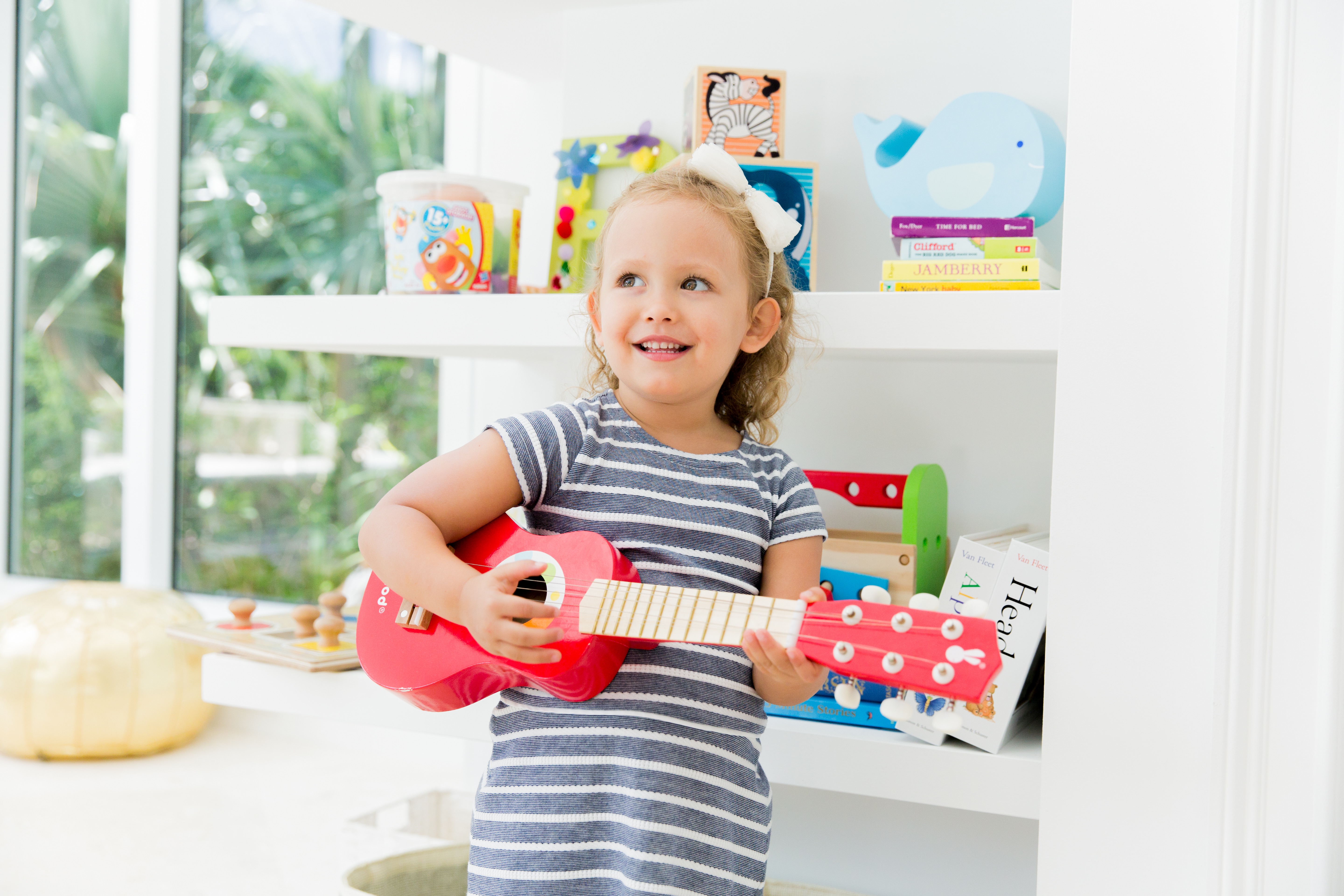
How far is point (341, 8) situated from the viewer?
132cm

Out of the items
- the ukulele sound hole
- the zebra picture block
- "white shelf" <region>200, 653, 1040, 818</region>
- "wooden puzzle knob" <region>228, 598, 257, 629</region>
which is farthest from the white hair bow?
"wooden puzzle knob" <region>228, 598, 257, 629</region>

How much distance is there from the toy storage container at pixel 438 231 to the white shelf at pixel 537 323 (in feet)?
0.14

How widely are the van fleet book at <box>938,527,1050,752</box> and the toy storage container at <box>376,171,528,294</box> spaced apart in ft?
1.96

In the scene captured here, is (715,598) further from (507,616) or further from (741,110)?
(741,110)

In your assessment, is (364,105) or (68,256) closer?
(364,105)

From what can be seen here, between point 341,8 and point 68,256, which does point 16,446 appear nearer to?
point 68,256

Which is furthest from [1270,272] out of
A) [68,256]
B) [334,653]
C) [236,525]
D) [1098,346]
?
[68,256]

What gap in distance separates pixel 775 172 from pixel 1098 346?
0.46 m

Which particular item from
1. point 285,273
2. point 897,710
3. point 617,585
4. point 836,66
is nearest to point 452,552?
point 617,585

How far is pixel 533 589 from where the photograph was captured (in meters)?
0.79

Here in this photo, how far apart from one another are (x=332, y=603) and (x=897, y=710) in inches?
33.5

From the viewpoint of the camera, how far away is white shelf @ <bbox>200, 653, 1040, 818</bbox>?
0.90 m

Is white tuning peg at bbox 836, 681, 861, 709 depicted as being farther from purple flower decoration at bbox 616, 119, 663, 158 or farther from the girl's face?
purple flower decoration at bbox 616, 119, 663, 158

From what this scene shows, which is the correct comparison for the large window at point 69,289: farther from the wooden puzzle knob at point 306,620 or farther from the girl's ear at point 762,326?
the girl's ear at point 762,326
